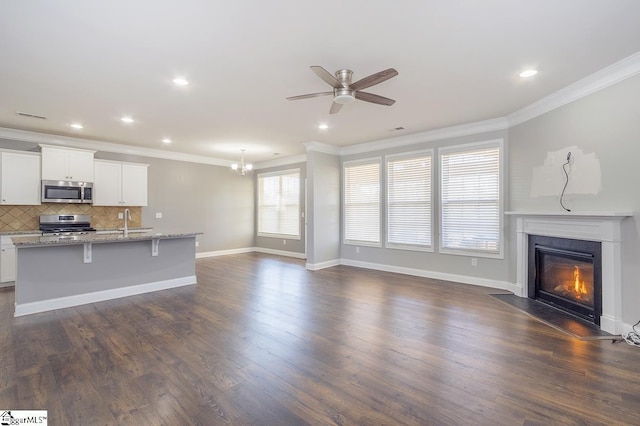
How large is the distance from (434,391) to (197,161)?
7.67 m

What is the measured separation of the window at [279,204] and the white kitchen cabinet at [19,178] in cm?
504

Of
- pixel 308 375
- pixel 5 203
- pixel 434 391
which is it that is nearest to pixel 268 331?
pixel 308 375

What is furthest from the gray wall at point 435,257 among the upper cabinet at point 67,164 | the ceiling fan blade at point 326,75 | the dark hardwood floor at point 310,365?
the upper cabinet at point 67,164

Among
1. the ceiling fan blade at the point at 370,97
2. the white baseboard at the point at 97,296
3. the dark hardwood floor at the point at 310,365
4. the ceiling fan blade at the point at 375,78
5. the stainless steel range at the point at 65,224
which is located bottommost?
the dark hardwood floor at the point at 310,365

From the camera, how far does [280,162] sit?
28.1 feet

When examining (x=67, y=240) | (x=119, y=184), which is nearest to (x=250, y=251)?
(x=119, y=184)

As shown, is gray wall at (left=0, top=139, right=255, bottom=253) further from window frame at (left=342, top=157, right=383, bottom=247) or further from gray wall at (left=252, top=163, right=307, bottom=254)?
window frame at (left=342, top=157, right=383, bottom=247)

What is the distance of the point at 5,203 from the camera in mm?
5199

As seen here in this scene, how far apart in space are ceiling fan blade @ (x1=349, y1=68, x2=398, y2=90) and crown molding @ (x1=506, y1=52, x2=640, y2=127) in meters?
2.40

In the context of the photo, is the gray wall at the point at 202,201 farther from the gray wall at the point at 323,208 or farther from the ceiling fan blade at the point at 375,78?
the ceiling fan blade at the point at 375,78

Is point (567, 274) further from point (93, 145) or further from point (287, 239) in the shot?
point (93, 145)

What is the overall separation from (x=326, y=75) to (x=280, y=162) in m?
5.92

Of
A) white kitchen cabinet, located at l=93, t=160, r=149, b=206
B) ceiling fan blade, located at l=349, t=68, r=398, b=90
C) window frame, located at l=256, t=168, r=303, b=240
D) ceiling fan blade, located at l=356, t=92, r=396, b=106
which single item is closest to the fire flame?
ceiling fan blade, located at l=356, t=92, r=396, b=106

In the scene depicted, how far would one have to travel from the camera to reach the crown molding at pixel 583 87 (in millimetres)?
3037
